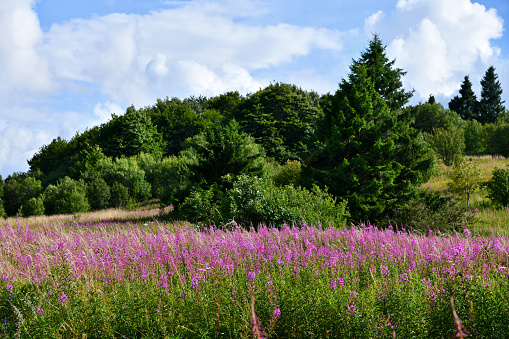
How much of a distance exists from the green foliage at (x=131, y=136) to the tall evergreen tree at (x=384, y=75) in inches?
1464

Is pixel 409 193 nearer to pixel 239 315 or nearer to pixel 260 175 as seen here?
pixel 260 175

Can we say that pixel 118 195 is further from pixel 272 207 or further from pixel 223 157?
pixel 272 207

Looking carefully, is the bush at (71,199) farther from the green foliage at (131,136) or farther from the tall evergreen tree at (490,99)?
the tall evergreen tree at (490,99)

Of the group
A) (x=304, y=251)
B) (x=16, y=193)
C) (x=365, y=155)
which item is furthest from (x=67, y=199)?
(x=304, y=251)

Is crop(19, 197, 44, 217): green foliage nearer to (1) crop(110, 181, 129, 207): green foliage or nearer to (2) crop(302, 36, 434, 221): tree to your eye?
(1) crop(110, 181, 129, 207): green foliage

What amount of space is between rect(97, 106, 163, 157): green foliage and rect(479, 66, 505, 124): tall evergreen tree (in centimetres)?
5396

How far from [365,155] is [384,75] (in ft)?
17.5

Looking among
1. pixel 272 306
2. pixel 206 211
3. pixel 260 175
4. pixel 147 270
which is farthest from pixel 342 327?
pixel 260 175

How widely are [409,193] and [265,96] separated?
36468mm

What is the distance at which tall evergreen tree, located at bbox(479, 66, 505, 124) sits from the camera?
6166 cm

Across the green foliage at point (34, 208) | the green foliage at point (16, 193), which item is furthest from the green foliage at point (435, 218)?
the green foliage at point (16, 193)

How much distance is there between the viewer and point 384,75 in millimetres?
16812

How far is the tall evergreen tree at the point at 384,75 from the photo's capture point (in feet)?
54.2

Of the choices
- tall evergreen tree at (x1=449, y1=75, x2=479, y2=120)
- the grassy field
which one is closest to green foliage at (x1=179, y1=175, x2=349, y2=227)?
the grassy field
